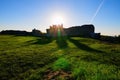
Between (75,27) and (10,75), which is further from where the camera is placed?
(75,27)

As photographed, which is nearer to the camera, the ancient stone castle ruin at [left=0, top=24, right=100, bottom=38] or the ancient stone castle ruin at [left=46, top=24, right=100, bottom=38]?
the ancient stone castle ruin at [left=46, top=24, right=100, bottom=38]

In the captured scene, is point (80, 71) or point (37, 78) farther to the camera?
point (80, 71)

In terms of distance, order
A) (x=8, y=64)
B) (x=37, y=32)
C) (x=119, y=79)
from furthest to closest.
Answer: (x=37, y=32) < (x=8, y=64) < (x=119, y=79)

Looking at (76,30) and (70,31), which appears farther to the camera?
(70,31)

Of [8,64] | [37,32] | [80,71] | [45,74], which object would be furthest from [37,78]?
[37,32]

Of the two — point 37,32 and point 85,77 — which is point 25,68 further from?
point 37,32

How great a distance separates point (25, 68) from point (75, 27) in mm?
88476

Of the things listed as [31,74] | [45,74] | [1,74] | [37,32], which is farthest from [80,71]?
[37,32]

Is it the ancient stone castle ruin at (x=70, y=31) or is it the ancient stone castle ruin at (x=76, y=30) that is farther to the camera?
the ancient stone castle ruin at (x=70, y=31)

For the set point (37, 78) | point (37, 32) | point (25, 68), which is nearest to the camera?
point (37, 78)

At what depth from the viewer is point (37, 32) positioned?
99438mm

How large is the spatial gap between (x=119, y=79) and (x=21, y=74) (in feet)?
28.5

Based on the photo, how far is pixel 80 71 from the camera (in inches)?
623

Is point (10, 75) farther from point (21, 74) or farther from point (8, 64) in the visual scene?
point (8, 64)
